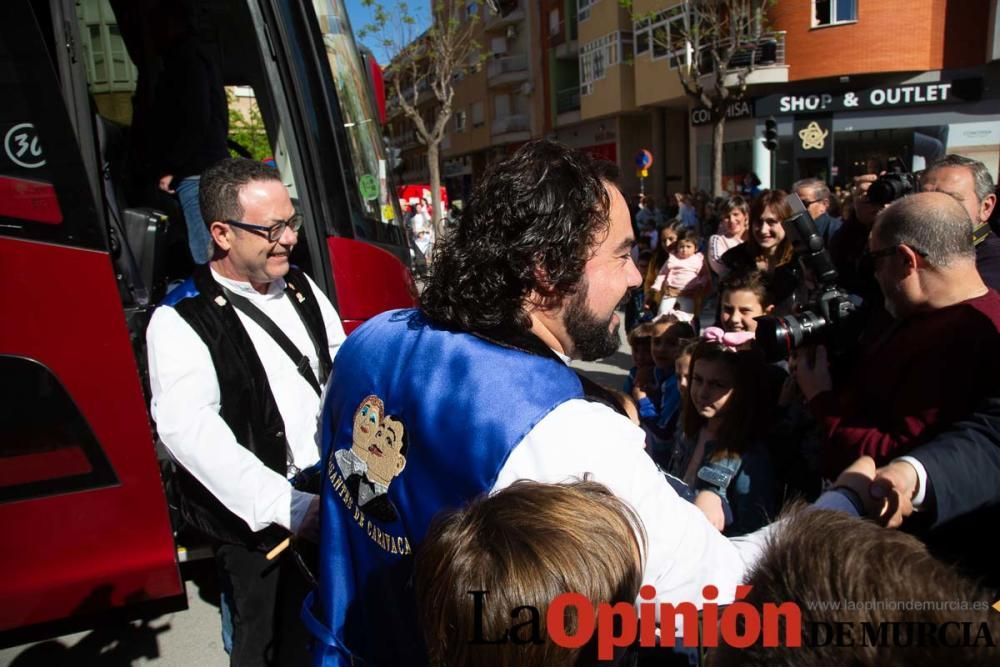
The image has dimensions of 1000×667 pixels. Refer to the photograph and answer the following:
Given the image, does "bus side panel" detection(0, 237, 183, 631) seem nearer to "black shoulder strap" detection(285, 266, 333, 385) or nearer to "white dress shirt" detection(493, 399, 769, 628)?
"black shoulder strap" detection(285, 266, 333, 385)

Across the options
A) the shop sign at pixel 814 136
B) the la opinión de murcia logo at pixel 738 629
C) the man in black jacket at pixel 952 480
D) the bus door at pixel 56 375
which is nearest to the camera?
the la opinión de murcia logo at pixel 738 629

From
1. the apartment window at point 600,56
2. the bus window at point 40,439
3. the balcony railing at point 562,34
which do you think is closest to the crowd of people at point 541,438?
→ the bus window at point 40,439

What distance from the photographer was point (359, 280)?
9.82 feet

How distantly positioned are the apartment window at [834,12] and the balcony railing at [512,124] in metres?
18.0

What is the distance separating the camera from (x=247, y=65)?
4836 mm

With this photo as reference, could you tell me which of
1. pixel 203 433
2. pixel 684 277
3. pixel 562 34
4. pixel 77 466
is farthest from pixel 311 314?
pixel 562 34

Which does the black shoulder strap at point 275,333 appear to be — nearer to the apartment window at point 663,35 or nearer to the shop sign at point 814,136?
the apartment window at point 663,35

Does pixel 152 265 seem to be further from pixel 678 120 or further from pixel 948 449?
pixel 678 120

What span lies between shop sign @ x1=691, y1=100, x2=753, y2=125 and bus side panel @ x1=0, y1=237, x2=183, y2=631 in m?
21.8

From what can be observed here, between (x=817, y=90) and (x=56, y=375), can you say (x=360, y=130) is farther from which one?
(x=817, y=90)

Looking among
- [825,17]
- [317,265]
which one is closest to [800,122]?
[825,17]

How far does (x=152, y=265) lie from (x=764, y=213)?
3.57 metres

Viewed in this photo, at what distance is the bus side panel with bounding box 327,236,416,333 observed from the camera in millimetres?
2941

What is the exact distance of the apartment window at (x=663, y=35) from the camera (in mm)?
21609
